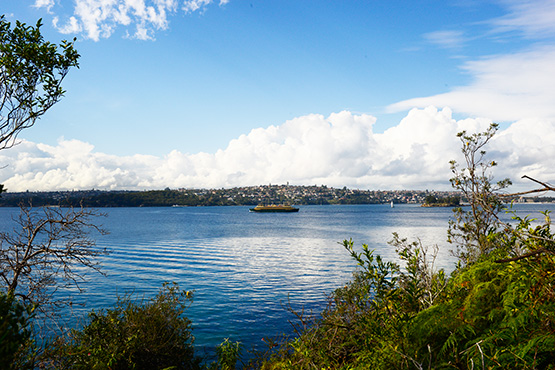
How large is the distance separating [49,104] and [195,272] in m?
30.5

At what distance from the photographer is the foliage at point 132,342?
9.26m

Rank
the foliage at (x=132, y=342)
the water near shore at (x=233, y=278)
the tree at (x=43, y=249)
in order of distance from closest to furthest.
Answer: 1. the foliage at (x=132, y=342)
2. the tree at (x=43, y=249)
3. the water near shore at (x=233, y=278)

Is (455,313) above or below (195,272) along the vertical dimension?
above

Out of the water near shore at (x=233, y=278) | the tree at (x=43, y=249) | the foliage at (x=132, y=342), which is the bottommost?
the water near shore at (x=233, y=278)

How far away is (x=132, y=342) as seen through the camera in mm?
10266

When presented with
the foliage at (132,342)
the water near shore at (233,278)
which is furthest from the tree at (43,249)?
the water near shore at (233,278)

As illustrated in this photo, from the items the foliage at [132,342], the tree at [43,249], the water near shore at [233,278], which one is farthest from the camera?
the water near shore at [233,278]

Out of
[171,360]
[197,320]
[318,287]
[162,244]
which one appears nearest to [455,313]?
[171,360]

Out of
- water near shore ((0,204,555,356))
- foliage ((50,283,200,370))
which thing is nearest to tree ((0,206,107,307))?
foliage ((50,283,200,370))

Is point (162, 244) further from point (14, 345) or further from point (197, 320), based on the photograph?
point (14, 345)

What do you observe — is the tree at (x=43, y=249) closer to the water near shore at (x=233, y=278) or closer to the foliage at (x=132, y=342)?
the foliage at (x=132, y=342)

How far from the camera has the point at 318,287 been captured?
3150 centimetres

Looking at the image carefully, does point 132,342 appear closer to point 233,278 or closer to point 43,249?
point 43,249

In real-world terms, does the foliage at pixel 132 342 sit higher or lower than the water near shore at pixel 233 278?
higher
